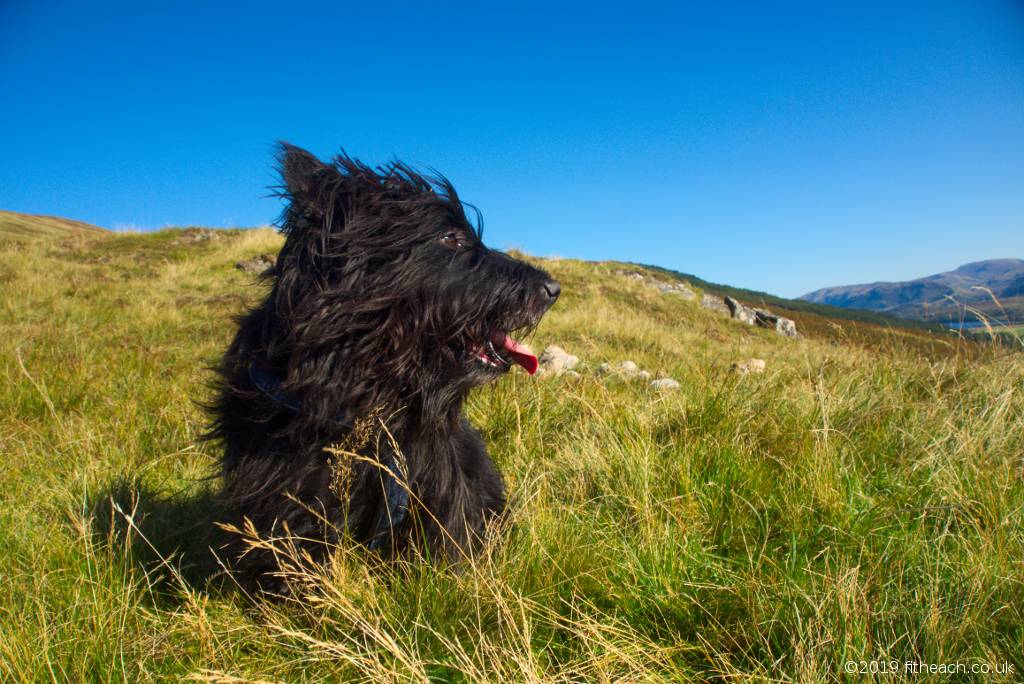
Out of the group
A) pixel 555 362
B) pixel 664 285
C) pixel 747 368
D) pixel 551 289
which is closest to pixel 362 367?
pixel 551 289

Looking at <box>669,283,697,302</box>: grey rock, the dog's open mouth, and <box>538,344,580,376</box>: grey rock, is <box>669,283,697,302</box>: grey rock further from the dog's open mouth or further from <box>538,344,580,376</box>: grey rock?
the dog's open mouth

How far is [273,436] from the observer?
223cm

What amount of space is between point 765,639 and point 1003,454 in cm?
215

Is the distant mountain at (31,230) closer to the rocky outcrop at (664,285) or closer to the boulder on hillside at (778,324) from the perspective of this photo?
the rocky outcrop at (664,285)

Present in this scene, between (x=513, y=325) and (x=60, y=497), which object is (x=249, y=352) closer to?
(x=513, y=325)

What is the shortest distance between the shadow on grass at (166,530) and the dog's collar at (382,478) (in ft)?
2.36

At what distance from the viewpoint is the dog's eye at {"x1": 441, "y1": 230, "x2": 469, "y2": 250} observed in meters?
2.53

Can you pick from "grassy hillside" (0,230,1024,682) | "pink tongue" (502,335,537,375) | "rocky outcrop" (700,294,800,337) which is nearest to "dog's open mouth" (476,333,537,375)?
"pink tongue" (502,335,537,375)

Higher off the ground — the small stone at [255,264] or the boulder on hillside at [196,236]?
the boulder on hillside at [196,236]

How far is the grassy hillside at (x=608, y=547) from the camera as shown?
164 centimetres

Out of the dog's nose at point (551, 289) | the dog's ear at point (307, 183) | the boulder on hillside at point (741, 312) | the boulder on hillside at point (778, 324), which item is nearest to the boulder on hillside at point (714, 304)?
the boulder on hillside at point (741, 312)

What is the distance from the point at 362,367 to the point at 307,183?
2.61 feet

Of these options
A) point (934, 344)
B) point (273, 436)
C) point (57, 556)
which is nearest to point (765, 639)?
point (273, 436)

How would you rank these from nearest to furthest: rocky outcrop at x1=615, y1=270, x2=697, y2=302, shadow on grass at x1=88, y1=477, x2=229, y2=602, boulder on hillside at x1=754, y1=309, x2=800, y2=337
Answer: shadow on grass at x1=88, y1=477, x2=229, y2=602, boulder on hillside at x1=754, y1=309, x2=800, y2=337, rocky outcrop at x1=615, y1=270, x2=697, y2=302
